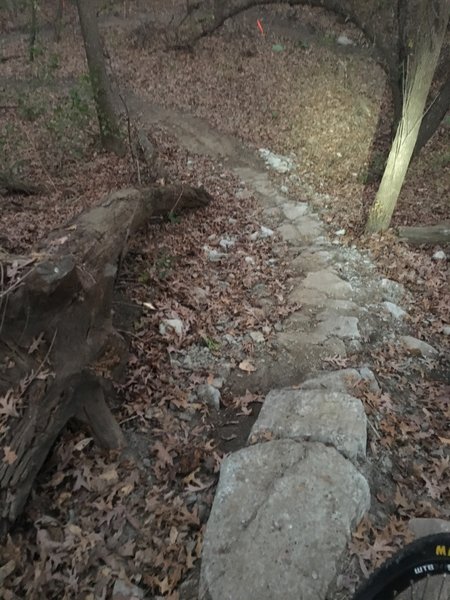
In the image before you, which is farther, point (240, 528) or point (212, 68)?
point (212, 68)

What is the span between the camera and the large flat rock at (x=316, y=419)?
4414 mm

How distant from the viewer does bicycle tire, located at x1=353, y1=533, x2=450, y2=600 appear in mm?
2758

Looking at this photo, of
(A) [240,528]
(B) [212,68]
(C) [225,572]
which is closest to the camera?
(C) [225,572]

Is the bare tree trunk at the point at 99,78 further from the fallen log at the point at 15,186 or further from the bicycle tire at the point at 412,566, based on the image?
the bicycle tire at the point at 412,566

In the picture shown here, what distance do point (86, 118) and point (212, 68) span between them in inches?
281

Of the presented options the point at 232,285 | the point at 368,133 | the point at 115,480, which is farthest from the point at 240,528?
the point at 368,133

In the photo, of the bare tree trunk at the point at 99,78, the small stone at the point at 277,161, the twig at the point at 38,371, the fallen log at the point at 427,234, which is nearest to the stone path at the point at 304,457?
the fallen log at the point at 427,234

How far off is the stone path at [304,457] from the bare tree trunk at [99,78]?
261 inches

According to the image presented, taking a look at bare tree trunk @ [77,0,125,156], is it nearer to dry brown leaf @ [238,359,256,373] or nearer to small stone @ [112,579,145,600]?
dry brown leaf @ [238,359,256,373]

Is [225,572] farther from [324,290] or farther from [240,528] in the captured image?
[324,290]

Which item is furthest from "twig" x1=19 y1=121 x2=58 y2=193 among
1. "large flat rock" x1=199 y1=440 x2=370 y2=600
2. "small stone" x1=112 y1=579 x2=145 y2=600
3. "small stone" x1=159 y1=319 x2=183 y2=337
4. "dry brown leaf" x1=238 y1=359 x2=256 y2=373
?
"small stone" x1=112 y1=579 x2=145 y2=600

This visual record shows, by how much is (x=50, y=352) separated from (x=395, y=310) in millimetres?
4745

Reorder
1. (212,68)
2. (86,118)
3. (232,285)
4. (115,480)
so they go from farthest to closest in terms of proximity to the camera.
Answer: (212,68)
(86,118)
(232,285)
(115,480)

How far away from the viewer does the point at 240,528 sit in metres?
3.70
